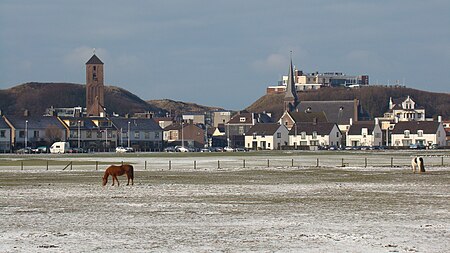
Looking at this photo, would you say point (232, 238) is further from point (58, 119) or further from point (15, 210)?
point (58, 119)

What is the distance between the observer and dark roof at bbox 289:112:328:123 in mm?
191675

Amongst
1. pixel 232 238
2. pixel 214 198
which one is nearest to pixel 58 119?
pixel 214 198

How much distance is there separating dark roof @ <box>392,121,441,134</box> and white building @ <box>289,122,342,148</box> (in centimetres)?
1106

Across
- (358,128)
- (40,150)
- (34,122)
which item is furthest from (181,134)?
(40,150)

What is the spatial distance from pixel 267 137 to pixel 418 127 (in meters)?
27.8

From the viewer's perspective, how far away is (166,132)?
18950cm

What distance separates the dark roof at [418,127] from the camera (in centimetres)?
16712

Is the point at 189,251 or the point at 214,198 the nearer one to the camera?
the point at 189,251

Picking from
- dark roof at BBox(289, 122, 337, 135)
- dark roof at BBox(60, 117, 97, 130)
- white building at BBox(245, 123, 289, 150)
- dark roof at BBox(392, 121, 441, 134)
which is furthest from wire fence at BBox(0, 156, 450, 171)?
dark roof at BBox(289, 122, 337, 135)

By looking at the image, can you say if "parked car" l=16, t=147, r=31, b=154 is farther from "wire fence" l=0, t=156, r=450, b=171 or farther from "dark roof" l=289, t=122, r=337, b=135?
"dark roof" l=289, t=122, r=337, b=135

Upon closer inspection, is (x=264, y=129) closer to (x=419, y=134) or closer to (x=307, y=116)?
(x=307, y=116)

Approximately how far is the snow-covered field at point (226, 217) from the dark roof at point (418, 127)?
404 ft

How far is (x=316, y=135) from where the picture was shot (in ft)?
567

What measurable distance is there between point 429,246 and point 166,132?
16992 centimetres
